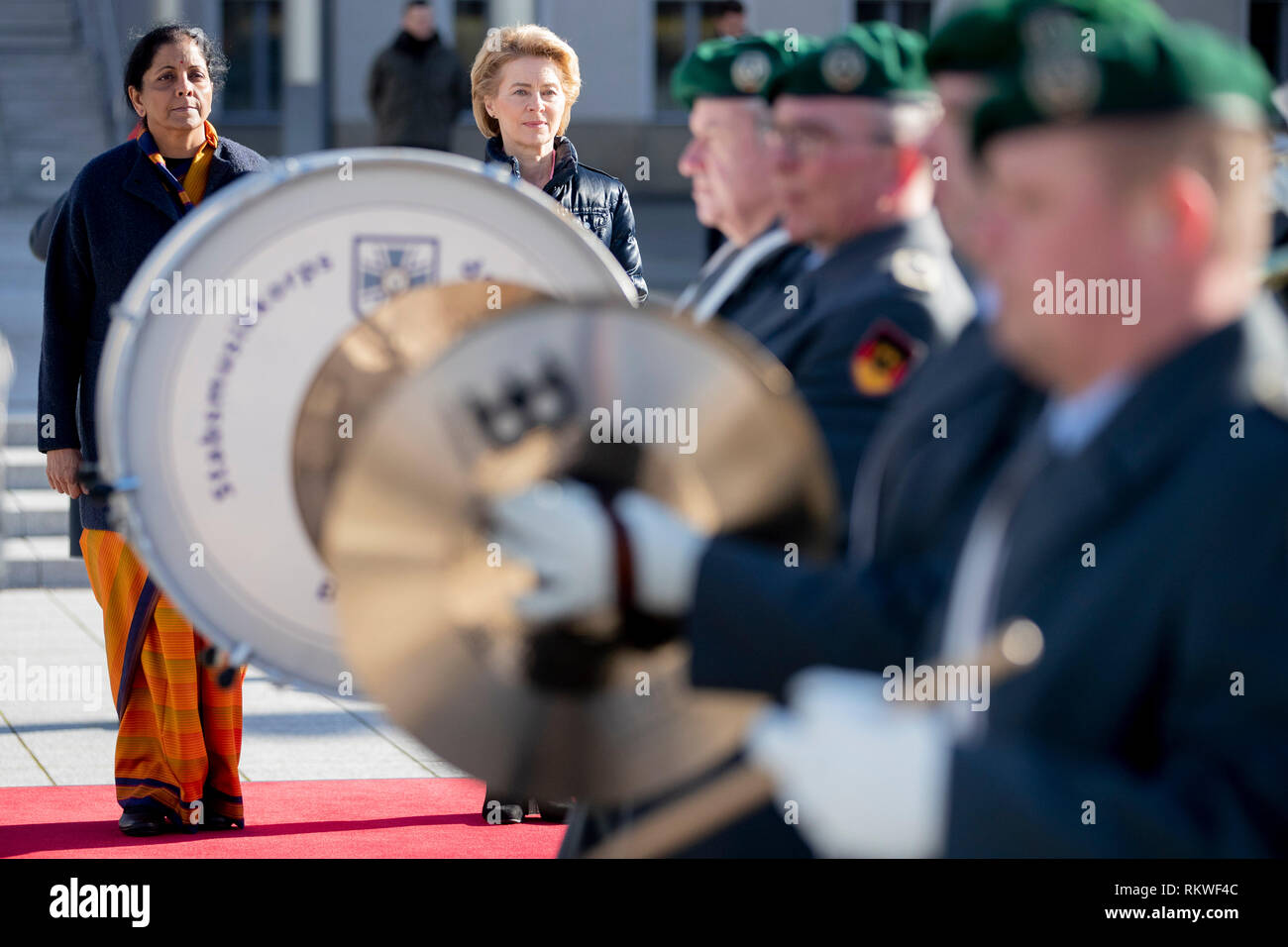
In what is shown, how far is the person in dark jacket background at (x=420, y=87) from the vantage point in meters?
11.4

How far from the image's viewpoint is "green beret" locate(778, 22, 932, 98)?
2.01 meters

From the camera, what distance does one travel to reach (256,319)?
7.06 ft

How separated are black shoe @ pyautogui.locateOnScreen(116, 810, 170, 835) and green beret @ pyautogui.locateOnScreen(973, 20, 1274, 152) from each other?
3.36m

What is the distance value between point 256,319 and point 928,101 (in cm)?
79

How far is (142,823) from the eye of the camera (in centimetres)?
420

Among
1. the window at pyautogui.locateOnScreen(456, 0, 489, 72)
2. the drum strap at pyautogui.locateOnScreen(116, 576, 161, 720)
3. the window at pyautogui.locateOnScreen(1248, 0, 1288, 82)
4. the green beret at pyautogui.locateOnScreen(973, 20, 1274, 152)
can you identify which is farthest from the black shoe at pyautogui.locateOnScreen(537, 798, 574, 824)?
the window at pyautogui.locateOnScreen(1248, 0, 1288, 82)

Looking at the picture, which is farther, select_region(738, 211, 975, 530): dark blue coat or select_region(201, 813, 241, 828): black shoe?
select_region(201, 813, 241, 828): black shoe

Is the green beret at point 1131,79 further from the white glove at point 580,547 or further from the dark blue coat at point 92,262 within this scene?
the dark blue coat at point 92,262

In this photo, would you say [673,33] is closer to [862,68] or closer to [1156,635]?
[862,68]

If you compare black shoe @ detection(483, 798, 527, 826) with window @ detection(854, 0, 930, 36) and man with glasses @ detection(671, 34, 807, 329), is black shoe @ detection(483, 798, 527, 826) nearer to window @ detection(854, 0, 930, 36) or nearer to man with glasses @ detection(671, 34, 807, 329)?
man with glasses @ detection(671, 34, 807, 329)

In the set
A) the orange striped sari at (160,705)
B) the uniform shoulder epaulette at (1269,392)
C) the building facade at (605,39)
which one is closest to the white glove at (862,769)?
the uniform shoulder epaulette at (1269,392)

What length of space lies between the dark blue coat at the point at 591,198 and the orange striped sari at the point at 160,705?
1249 mm
